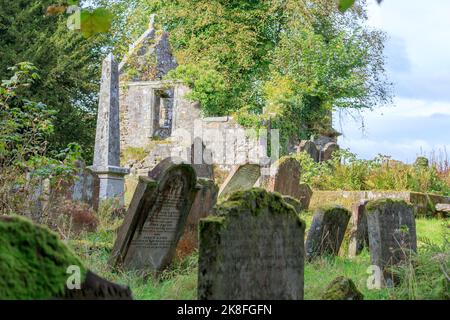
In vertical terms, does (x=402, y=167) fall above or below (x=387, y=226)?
above

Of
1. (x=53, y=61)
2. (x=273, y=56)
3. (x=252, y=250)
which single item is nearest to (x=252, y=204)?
(x=252, y=250)

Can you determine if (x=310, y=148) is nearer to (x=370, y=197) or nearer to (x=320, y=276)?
(x=370, y=197)

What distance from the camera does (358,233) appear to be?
10.7 m

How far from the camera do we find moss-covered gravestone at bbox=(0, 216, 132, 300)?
3102 millimetres

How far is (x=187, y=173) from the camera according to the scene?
854 cm

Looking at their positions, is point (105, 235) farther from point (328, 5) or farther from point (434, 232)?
point (328, 5)

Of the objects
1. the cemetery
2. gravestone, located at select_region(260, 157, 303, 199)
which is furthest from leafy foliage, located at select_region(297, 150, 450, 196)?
gravestone, located at select_region(260, 157, 303, 199)

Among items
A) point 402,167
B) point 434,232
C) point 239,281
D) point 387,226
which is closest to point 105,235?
point 387,226

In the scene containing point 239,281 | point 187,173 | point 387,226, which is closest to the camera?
point 239,281

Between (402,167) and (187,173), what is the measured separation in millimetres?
12107

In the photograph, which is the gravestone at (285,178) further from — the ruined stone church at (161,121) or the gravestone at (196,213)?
the ruined stone church at (161,121)

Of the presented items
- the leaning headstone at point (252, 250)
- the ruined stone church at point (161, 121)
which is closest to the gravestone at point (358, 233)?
the leaning headstone at point (252, 250)

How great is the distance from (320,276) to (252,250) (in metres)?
3.19

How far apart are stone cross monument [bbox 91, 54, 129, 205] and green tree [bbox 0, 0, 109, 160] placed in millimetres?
8030
